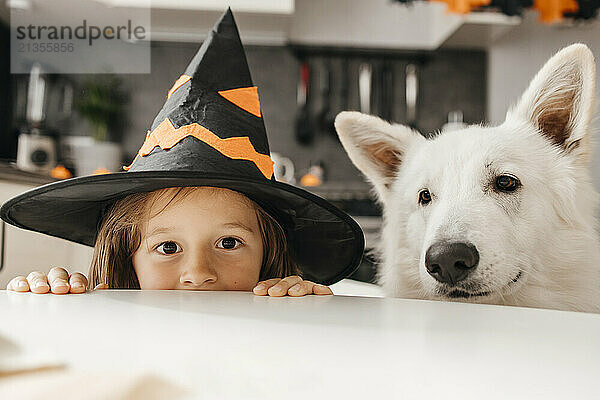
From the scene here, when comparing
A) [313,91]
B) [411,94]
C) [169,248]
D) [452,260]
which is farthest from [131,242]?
[411,94]

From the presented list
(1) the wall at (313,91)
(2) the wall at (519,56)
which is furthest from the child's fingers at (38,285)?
(1) the wall at (313,91)

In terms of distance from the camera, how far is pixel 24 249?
63.6 inches

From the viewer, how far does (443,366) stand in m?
0.33

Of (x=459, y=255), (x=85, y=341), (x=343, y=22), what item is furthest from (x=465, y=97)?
(x=85, y=341)

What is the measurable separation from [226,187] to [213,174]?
132 mm

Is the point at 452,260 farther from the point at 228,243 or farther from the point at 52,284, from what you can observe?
the point at 52,284

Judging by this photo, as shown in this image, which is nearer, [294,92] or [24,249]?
[24,249]

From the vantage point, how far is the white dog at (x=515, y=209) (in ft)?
2.74

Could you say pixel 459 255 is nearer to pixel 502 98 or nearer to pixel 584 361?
pixel 584 361

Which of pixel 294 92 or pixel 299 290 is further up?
pixel 294 92

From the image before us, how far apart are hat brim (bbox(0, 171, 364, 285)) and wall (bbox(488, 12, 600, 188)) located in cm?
205

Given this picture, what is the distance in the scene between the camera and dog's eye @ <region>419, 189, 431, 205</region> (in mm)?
1001

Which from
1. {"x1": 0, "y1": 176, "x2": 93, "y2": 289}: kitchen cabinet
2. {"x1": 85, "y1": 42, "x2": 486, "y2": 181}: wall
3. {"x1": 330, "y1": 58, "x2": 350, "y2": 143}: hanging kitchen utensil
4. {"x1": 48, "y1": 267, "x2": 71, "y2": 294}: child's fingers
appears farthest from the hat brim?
{"x1": 330, "y1": 58, "x2": 350, "y2": 143}: hanging kitchen utensil

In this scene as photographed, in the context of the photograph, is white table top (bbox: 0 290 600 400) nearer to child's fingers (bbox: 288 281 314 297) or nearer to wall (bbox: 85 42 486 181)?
child's fingers (bbox: 288 281 314 297)
